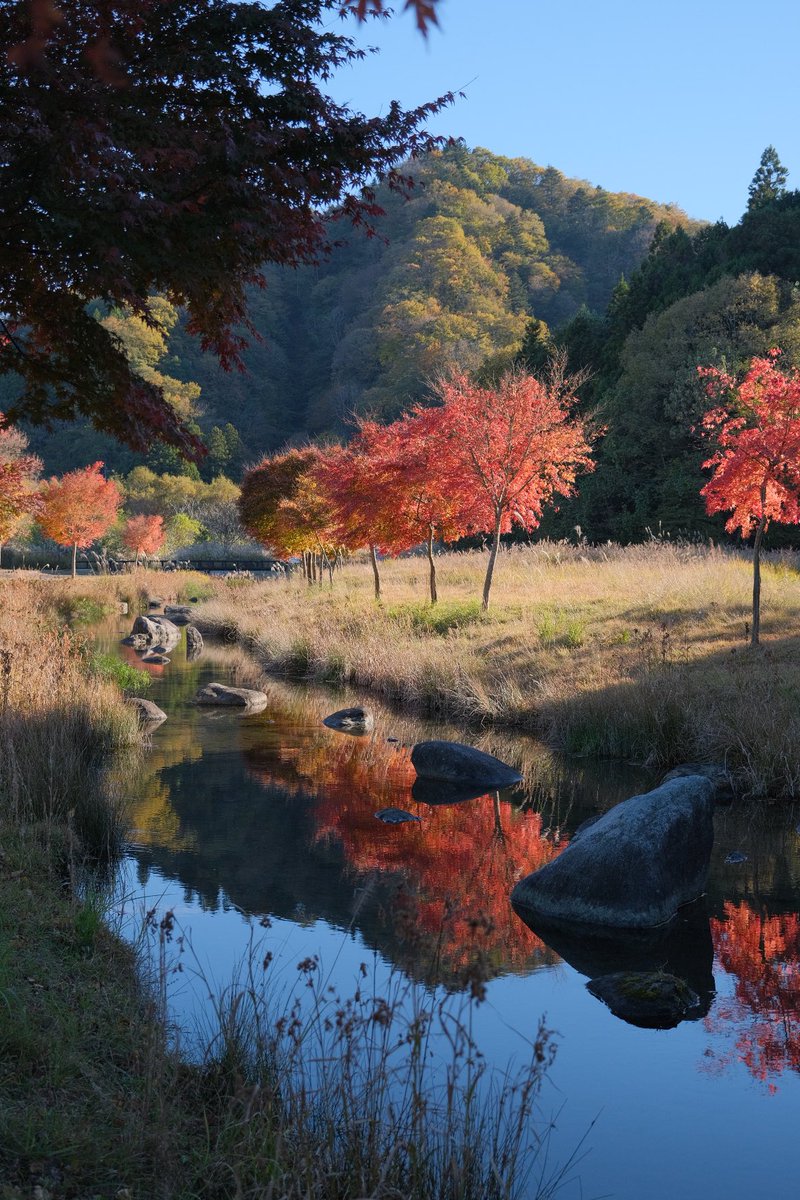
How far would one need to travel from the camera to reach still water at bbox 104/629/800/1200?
16.6 feet

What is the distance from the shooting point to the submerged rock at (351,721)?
15.5 meters

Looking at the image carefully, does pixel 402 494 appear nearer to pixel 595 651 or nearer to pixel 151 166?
pixel 595 651

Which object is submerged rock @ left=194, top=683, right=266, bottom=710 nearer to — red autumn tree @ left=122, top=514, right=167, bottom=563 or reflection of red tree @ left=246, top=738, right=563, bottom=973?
reflection of red tree @ left=246, top=738, right=563, bottom=973

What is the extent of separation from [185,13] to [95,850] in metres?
6.12

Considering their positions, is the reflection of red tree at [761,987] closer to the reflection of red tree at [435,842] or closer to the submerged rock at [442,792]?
the reflection of red tree at [435,842]

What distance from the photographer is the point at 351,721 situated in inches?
619

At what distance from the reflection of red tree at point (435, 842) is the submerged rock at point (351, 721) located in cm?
151

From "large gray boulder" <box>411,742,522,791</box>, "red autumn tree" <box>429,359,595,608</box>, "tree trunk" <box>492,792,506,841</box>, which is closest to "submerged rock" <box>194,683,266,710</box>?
"large gray boulder" <box>411,742,522,791</box>

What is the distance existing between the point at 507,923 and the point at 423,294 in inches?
2773

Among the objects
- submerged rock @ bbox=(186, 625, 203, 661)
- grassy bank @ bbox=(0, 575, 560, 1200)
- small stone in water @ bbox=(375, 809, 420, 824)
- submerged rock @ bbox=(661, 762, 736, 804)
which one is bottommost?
submerged rock @ bbox=(186, 625, 203, 661)

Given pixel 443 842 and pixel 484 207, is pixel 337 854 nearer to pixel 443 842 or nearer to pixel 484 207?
pixel 443 842

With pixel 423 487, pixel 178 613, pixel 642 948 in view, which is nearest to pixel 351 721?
pixel 642 948

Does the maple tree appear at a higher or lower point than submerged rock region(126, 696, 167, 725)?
higher

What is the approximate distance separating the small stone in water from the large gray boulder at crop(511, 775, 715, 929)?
2.51 metres
